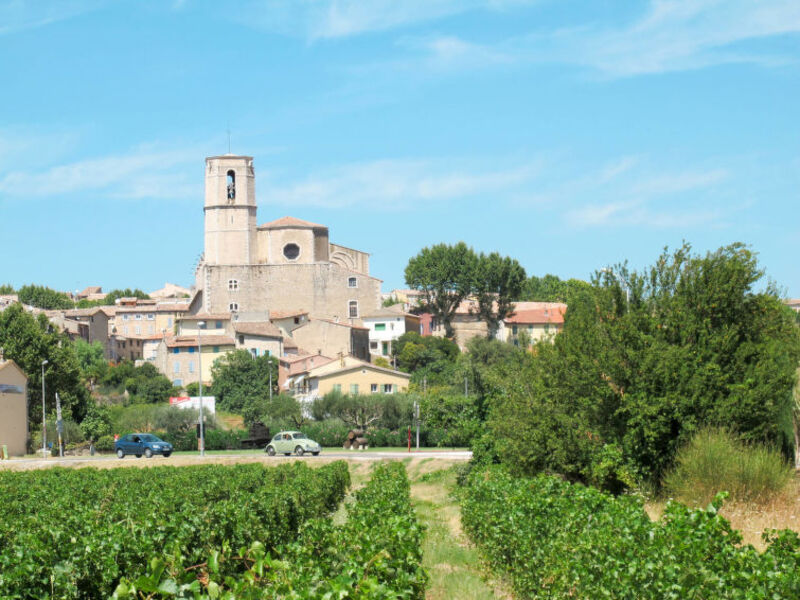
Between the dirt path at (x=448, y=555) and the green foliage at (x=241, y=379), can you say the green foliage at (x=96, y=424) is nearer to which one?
the green foliage at (x=241, y=379)

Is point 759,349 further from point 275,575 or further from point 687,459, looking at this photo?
point 275,575

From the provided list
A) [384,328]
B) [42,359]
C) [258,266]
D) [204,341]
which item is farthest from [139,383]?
[384,328]

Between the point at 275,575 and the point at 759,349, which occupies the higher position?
the point at 759,349

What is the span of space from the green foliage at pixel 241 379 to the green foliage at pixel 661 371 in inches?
2203

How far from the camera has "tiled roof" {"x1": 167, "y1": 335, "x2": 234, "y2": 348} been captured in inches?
3792

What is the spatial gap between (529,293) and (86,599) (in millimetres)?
157072

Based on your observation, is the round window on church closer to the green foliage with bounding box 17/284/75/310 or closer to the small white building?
the small white building

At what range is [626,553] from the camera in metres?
10.7

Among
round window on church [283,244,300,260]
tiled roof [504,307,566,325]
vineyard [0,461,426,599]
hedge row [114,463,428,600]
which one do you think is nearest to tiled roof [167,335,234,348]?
round window on church [283,244,300,260]

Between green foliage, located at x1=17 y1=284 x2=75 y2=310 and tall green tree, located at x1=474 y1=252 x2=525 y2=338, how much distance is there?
80.3m

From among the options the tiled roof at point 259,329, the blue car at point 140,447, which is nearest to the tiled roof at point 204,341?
the tiled roof at point 259,329

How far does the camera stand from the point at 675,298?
25.1 m

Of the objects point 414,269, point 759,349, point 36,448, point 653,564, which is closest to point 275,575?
point 653,564

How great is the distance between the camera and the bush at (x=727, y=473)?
61.0 ft
